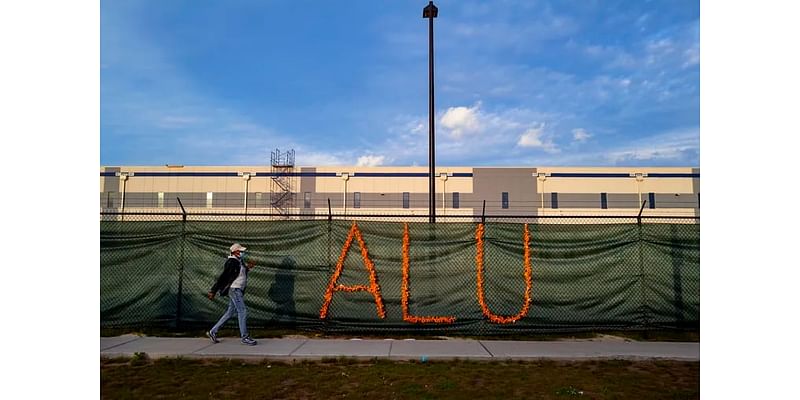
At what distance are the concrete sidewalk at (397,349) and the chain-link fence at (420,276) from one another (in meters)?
0.58

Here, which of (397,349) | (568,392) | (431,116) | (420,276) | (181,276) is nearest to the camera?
(568,392)

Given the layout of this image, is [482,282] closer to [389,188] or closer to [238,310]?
[238,310]

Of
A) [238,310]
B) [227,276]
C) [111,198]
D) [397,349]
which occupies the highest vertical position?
[111,198]

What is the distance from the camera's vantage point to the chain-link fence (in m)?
8.14

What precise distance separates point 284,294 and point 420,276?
236cm

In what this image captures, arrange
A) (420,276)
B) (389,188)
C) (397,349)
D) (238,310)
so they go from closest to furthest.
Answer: (397,349) < (238,310) < (420,276) < (389,188)

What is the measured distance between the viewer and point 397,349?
23.0 ft

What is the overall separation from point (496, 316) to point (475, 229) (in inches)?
58.9

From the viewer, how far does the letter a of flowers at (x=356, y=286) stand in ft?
26.7

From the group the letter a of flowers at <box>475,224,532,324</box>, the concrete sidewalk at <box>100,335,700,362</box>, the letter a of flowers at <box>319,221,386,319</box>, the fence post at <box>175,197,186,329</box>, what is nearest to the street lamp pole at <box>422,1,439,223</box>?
the letter a of flowers at <box>475,224,532,324</box>

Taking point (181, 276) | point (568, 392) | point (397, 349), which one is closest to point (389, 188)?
point (181, 276)

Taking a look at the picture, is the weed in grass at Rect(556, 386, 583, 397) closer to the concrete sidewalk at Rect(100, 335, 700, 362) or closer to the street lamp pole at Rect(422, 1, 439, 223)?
the concrete sidewalk at Rect(100, 335, 700, 362)

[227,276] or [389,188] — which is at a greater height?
[389,188]

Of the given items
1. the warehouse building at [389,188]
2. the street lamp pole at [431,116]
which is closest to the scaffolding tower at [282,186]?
the warehouse building at [389,188]
